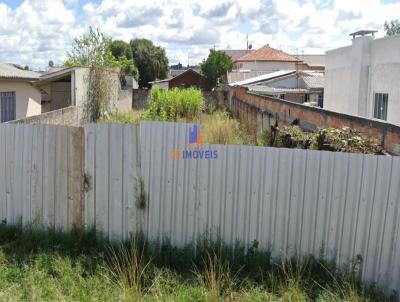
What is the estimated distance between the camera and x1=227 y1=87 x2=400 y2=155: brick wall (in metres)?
4.29

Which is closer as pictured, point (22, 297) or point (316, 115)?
point (22, 297)

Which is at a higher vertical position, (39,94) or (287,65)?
(287,65)

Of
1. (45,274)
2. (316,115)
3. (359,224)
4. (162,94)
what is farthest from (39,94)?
(359,224)

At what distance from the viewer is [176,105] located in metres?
15.8

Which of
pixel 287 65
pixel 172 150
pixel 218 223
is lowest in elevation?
pixel 218 223

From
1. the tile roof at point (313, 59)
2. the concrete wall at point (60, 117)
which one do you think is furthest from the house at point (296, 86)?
the tile roof at point (313, 59)

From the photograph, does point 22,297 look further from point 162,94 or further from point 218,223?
point 162,94

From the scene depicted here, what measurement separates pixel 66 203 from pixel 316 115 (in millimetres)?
4305

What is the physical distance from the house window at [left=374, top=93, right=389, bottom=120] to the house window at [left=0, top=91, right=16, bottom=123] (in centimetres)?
1391

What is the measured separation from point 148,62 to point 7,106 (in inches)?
1478

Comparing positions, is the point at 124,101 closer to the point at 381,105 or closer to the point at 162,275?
the point at 381,105

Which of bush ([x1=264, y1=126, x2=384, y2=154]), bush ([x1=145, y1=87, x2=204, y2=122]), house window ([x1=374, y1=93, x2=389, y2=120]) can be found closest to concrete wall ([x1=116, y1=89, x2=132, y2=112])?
bush ([x1=145, y1=87, x2=204, y2=122])

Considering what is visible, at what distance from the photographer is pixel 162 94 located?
53.8 feet

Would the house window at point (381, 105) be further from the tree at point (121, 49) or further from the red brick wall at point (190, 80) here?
the tree at point (121, 49)
